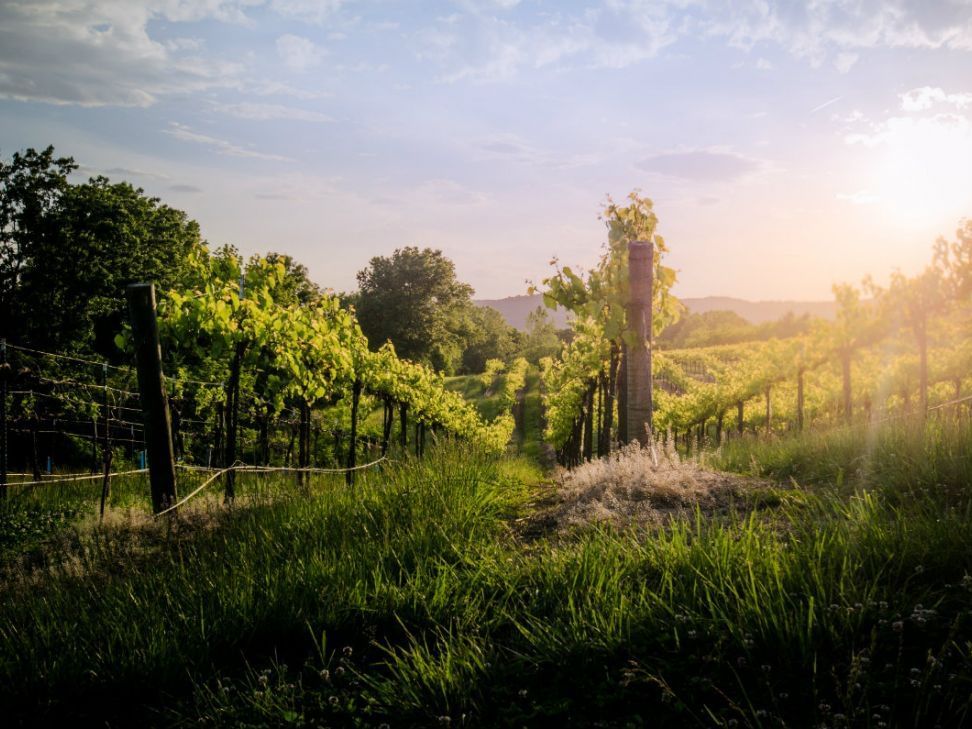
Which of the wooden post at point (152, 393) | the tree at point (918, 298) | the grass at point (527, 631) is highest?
the tree at point (918, 298)

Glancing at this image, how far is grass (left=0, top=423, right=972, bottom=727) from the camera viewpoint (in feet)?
8.05

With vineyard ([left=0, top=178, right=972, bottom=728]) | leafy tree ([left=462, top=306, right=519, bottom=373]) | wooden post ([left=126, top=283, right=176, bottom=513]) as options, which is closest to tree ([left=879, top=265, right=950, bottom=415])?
vineyard ([left=0, top=178, right=972, bottom=728])

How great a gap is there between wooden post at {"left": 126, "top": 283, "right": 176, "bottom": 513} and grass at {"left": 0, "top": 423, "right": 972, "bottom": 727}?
0.99 metres

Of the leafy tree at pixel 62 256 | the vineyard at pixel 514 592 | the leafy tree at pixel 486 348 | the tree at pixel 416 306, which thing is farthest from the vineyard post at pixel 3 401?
the leafy tree at pixel 486 348

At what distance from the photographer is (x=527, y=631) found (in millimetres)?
2932

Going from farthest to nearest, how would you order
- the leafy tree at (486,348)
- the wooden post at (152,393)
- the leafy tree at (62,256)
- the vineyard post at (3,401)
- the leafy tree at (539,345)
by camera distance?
the leafy tree at (539,345) < the leafy tree at (486,348) < the leafy tree at (62,256) < the vineyard post at (3,401) < the wooden post at (152,393)

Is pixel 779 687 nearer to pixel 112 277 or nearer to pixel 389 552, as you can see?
pixel 389 552

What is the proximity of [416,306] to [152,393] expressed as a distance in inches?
2085

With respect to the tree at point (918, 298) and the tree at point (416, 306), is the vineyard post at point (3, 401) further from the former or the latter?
the tree at point (416, 306)

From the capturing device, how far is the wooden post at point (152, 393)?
5.36m

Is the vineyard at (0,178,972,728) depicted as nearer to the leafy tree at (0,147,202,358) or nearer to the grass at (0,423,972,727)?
the grass at (0,423,972,727)

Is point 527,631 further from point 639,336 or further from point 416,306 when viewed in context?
point 416,306

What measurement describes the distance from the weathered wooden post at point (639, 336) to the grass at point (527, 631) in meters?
3.52

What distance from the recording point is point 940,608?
276 cm
